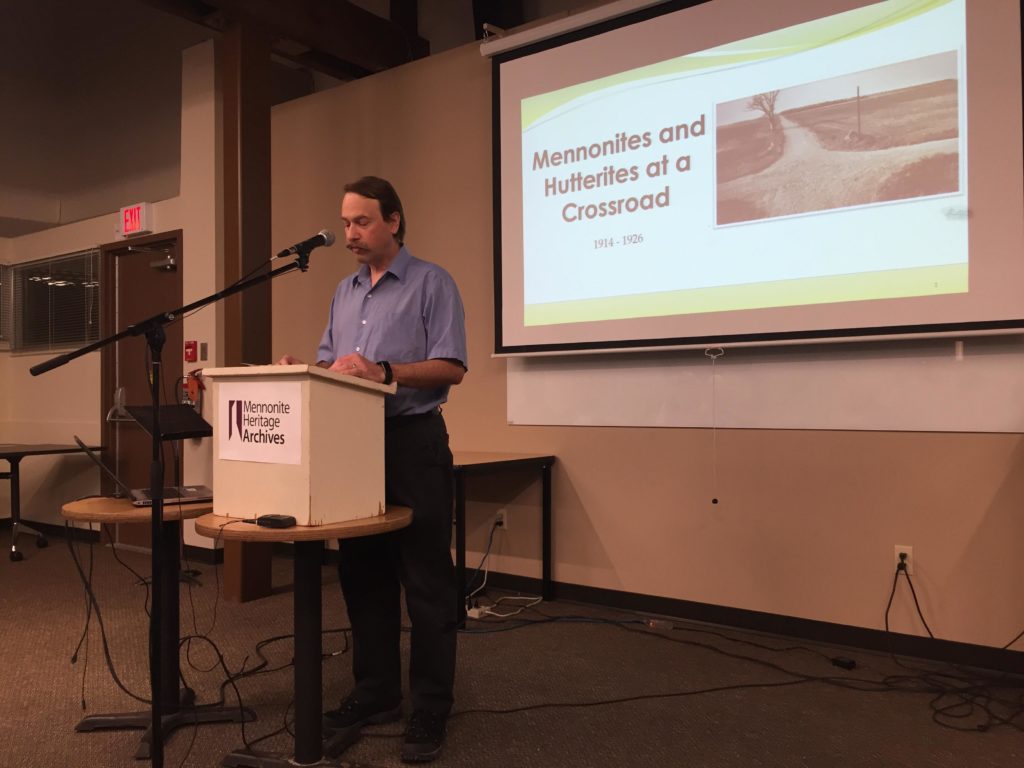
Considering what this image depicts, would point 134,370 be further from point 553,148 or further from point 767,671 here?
point 767,671

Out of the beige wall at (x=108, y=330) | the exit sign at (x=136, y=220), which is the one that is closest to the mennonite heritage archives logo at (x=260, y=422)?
the beige wall at (x=108, y=330)

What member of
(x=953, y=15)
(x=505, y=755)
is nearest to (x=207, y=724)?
(x=505, y=755)

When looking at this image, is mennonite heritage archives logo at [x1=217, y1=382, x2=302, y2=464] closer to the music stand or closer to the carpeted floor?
the music stand

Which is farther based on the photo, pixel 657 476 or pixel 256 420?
pixel 657 476

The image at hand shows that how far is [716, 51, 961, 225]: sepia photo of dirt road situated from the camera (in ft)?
8.68

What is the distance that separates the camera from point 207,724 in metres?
2.21

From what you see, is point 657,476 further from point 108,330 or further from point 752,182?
point 108,330

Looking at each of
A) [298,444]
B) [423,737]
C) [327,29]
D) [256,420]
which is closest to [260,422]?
[256,420]

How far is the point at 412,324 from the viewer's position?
2.07 meters

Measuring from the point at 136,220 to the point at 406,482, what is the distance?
3968mm

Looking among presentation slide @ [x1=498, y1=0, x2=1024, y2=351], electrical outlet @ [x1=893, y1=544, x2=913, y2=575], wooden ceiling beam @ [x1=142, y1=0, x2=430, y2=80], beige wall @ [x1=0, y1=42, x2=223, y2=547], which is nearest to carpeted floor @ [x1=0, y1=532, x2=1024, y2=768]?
electrical outlet @ [x1=893, y1=544, x2=913, y2=575]

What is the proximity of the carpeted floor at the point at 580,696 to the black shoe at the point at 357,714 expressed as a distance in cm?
3

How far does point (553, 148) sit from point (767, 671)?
2349 millimetres

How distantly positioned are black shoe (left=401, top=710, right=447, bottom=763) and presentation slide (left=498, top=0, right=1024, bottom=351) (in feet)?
5.83
